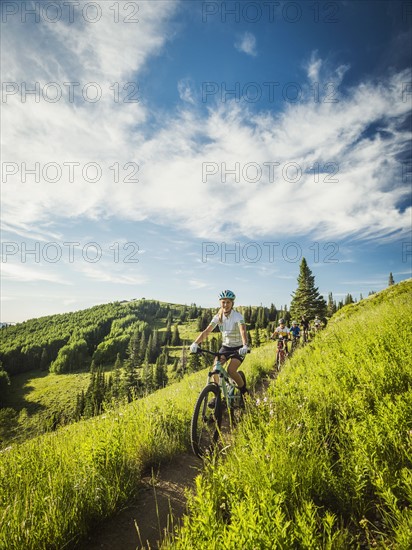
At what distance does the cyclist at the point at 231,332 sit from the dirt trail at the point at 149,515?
6.55 ft

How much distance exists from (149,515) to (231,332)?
3.91m

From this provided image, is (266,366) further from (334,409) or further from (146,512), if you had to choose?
(146,512)

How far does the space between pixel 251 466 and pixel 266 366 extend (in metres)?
10.5

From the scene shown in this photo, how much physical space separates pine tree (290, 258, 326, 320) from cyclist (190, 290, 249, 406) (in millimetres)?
56864

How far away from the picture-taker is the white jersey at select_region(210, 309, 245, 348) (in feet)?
21.6

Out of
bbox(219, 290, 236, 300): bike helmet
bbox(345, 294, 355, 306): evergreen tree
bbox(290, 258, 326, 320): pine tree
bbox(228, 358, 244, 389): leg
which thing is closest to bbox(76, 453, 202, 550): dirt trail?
bbox(228, 358, 244, 389): leg

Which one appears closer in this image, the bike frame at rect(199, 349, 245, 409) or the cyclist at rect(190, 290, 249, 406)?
the bike frame at rect(199, 349, 245, 409)

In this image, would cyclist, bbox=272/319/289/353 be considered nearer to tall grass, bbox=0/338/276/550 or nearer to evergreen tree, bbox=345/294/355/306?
tall grass, bbox=0/338/276/550

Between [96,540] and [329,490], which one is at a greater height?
[329,490]

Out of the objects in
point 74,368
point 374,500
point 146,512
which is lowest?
point 74,368

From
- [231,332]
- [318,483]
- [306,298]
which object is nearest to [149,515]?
[318,483]

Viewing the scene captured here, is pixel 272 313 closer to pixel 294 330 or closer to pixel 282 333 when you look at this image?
pixel 294 330

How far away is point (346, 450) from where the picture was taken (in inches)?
133

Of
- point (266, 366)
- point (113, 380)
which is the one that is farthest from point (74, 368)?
point (266, 366)
